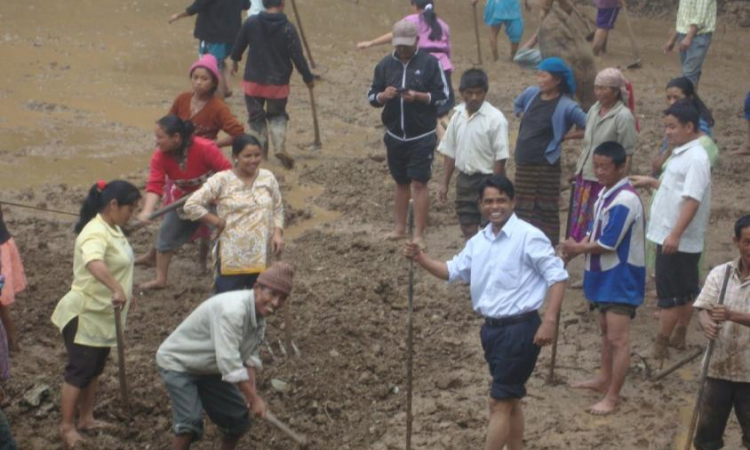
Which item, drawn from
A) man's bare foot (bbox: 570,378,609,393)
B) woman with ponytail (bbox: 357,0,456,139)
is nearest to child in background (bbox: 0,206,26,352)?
man's bare foot (bbox: 570,378,609,393)

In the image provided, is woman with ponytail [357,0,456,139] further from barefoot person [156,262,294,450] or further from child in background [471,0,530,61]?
barefoot person [156,262,294,450]

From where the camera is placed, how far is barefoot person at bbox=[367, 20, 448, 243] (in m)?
9.70

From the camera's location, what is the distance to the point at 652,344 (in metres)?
8.27

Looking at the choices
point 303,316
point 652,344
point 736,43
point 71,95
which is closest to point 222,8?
point 71,95

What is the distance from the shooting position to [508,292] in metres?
6.14

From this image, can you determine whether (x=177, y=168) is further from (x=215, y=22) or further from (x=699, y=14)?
A: (x=699, y=14)

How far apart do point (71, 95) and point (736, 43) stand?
11.4 metres

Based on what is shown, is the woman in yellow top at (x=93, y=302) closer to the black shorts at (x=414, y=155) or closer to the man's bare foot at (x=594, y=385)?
the man's bare foot at (x=594, y=385)

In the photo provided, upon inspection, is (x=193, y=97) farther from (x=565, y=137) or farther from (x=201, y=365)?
(x=201, y=365)

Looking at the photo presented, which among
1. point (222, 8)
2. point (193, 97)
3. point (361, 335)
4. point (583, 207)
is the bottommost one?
point (361, 335)

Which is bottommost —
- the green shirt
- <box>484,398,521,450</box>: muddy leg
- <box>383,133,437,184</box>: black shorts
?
<box>484,398,521,450</box>: muddy leg

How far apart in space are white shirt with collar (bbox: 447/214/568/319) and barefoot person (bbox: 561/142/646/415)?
3.31 ft

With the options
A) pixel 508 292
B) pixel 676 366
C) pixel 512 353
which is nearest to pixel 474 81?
pixel 676 366

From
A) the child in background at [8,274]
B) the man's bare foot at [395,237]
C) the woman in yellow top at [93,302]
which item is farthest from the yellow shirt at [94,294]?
the man's bare foot at [395,237]
